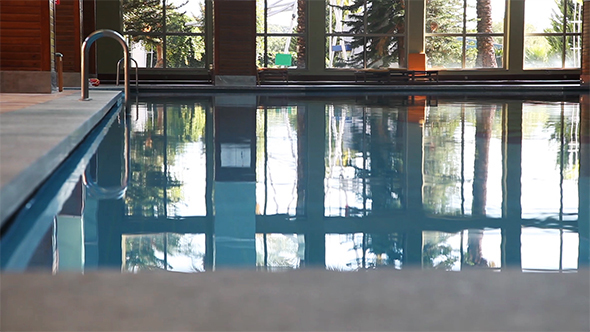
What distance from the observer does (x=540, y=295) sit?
1.73 metres

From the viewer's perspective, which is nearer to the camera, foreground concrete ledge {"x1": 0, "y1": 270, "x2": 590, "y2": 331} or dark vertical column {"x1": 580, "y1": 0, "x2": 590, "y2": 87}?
foreground concrete ledge {"x1": 0, "y1": 270, "x2": 590, "y2": 331}

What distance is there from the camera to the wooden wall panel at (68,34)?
51.3 feet

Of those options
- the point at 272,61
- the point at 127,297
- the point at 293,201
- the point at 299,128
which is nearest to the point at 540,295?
the point at 127,297

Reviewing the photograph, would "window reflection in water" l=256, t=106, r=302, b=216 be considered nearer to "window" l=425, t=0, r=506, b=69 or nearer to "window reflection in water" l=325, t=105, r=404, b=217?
"window reflection in water" l=325, t=105, r=404, b=217

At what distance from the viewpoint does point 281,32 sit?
72.8 ft

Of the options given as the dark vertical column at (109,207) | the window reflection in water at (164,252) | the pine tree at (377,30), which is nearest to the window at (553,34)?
the pine tree at (377,30)

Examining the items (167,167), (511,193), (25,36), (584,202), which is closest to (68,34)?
(25,36)

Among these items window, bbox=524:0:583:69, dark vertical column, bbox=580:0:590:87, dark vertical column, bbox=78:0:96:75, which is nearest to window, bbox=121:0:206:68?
dark vertical column, bbox=78:0:96:75

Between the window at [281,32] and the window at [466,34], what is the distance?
3.90m

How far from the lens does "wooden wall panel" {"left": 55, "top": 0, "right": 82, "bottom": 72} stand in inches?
616

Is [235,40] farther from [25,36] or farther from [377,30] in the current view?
[25,36]

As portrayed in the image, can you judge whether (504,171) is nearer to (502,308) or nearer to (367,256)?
(367,256)

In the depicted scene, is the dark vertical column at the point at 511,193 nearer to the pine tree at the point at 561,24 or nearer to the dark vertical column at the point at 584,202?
the dark vertical column at the point at 584,202

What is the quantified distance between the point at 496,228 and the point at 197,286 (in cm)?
170
